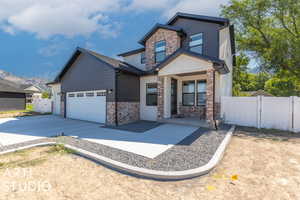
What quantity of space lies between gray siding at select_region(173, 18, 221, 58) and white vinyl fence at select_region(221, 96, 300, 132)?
3.32m

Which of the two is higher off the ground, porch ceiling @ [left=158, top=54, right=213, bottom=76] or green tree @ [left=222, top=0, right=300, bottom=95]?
green tree @ [left=222, top=0, right=300, bottom=95]

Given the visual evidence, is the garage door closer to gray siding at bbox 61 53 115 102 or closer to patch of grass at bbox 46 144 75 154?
gray siding at bbox 61 53 115 102

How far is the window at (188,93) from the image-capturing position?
10148 millimetres

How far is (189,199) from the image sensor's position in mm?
2400

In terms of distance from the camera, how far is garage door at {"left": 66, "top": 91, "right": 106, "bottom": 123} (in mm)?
9659

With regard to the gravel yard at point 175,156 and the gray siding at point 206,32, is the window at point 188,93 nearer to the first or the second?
the gray siding at point 206,32

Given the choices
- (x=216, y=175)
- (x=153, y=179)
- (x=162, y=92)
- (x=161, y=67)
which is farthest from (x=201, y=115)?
(x=153, y=179)

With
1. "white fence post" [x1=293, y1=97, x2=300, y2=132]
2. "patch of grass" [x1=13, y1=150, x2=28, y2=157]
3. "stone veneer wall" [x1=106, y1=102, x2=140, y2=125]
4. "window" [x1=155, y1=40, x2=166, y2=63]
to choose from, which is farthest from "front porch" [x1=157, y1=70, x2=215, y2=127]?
"patch of grass" [x1=13, y1=150, x2=28, y2=157]

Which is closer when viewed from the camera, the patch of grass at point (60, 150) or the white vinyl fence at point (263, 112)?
the patch of grass at point (60, 150)

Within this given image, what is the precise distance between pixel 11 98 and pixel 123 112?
2006 centimetres

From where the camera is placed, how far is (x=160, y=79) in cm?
937

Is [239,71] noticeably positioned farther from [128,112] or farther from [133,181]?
[133,181]

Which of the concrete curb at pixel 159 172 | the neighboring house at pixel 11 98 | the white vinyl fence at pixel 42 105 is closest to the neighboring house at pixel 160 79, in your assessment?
the concrete curb at pixel 159 172

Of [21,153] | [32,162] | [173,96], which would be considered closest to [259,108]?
[173,96]
